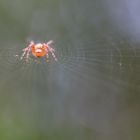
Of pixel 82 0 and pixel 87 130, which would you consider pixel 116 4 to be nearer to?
pixel 82 0

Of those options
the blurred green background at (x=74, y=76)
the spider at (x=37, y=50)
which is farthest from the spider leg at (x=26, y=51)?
the blurred green background at (x=74, y=76)

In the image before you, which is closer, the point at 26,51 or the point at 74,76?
the point at 26,51

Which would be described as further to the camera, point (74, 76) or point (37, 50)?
point (74, 76)

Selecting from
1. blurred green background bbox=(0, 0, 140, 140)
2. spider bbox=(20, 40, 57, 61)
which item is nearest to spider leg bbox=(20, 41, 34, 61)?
spider bbox=(20, 40, 57, 61)

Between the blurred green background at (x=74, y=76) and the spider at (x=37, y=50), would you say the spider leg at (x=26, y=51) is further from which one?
the blurred green background at (x=74, y=76)

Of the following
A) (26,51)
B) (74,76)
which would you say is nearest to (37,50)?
(26,51)

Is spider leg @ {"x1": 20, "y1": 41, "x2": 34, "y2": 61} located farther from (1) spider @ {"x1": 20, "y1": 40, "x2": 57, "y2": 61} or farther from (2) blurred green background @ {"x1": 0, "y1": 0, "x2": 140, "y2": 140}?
(2) blurred green background @ {"x1": 0, "y1": 0, "x2": 140, "y2": 140}

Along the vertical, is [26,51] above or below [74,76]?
above

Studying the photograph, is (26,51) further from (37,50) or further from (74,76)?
(74,76)

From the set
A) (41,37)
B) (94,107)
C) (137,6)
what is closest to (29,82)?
(41,37)
